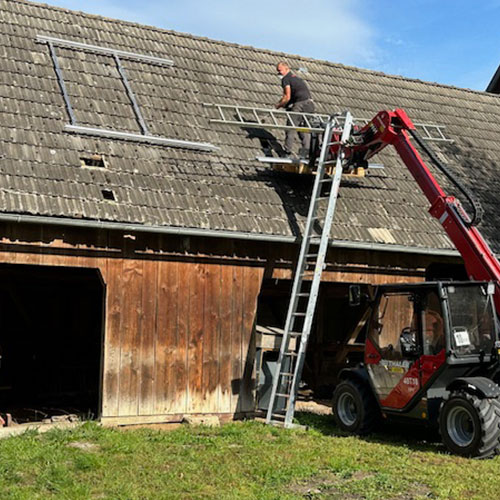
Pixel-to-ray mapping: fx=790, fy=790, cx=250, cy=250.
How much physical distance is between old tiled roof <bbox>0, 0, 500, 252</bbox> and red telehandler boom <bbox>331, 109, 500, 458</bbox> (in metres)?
1.97

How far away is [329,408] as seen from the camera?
1220 cm

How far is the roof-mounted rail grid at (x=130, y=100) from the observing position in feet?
36.0

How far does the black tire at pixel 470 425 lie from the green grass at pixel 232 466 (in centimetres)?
15

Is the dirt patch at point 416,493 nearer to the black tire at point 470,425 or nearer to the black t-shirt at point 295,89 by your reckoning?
the black tire at point 470,425

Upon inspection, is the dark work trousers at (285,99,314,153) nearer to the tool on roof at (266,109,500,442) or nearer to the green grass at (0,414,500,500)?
the tool on roof at (266,109,500,442)

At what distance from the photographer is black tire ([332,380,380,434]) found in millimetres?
9391

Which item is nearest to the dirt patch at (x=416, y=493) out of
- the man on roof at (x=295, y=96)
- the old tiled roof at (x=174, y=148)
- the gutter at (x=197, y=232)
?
the gutter at (x=197, y=232)

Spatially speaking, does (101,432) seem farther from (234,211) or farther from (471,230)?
(471,230)

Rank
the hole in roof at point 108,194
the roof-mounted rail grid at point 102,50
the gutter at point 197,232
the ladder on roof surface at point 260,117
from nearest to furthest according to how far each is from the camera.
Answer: the gutter at point 197,232 → the hole in roof at point 108,194 → the ladder on roof surface at point 260,117 → the roof-mounted rail grid at point 102,50

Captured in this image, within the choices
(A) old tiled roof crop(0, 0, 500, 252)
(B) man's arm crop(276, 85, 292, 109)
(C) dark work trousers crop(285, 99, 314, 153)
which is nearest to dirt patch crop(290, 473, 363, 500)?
(A) old tiled roof crop(0, 0, 500, 252)

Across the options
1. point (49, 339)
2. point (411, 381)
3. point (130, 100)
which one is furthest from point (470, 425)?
point (49, 339)

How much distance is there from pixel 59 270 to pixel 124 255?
8.86 ft

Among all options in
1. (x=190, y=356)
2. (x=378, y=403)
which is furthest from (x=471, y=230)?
(x=190, y=356)

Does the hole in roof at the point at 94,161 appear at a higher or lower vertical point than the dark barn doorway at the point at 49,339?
higher
